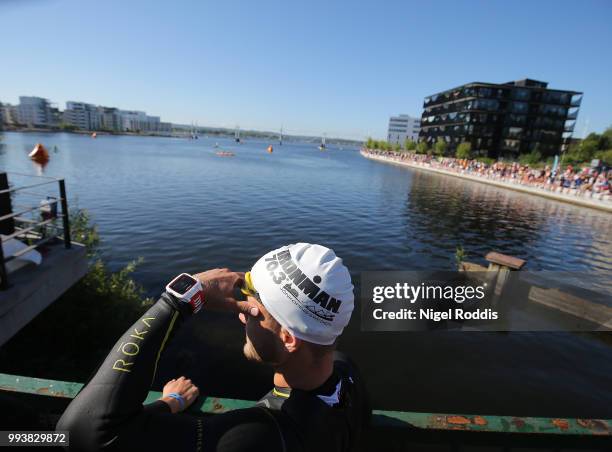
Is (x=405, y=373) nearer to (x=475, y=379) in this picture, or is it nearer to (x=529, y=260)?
(x=475, y=379)

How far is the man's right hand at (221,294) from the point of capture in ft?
5.80

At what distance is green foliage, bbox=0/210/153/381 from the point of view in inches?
238

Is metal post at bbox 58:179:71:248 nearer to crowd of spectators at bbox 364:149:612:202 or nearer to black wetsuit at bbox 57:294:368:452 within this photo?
black wetsuit at bbox 57:294:368:452

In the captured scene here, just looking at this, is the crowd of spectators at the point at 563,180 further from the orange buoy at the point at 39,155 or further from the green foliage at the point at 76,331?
the orange buoy at the point at 39,155

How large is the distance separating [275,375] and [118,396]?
727mm

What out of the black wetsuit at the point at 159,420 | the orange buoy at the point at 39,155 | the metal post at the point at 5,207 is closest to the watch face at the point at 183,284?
the black wetsuit at the point at 159,420

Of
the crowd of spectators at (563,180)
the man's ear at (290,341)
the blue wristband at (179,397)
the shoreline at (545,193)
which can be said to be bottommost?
the shoreline at (545,193)

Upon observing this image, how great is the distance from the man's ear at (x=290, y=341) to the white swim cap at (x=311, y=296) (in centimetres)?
3

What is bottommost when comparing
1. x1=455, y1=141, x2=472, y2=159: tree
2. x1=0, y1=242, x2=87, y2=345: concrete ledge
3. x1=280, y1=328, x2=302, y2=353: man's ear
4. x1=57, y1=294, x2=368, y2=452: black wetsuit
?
x1=0, y1=242, x2=87, y2=345: concrete ledge

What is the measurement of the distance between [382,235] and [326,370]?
741 inches

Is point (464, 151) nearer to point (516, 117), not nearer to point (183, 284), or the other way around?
point (516, 117)

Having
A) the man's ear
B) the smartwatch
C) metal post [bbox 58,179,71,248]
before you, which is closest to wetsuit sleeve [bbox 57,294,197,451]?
the smartwatch

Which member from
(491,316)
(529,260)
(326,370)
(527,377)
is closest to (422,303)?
(491,316)

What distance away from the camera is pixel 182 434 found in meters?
1.33
